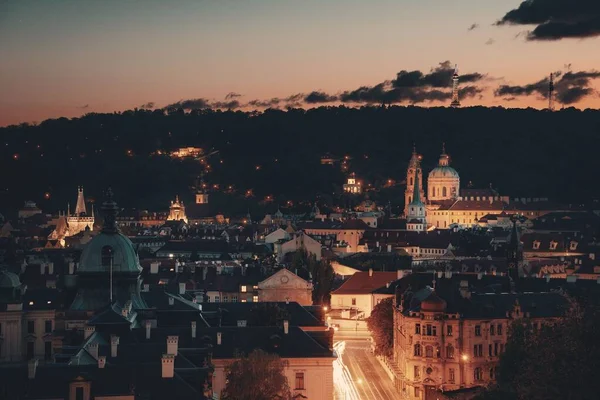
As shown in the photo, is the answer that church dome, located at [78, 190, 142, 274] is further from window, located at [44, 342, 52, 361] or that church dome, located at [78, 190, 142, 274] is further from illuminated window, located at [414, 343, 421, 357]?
illuminated window, located at [414, 343, 421, 357]

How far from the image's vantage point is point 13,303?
230 ft

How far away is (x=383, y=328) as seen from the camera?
76438mm

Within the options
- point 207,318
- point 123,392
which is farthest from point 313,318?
point 123,392

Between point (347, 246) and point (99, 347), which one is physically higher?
point (99, 347)

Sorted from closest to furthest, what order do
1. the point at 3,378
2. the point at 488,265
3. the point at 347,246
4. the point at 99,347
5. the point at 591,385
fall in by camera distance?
the point at 591,385 < the point at 3,378 < the point at 99,347 < the point at 488,265 < the point at 347,246

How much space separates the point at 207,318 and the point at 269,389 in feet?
56.2

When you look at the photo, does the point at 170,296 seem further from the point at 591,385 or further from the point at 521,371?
the point at 591,385

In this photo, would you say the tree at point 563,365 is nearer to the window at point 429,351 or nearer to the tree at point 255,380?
the tree at point 255,380

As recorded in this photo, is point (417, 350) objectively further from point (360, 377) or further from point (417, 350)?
point (360, 377)

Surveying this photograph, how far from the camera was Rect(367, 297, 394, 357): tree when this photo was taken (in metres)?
75.2

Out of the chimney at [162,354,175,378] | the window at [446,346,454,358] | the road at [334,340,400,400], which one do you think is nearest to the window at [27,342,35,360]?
the road at [334,340,400,400]

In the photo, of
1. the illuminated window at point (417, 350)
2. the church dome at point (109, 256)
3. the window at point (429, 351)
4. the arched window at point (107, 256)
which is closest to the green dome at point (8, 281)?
the church dome at point (109, 256)

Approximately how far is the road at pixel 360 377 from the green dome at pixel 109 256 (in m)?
10.0

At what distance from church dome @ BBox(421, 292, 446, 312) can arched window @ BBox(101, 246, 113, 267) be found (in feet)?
44.9
